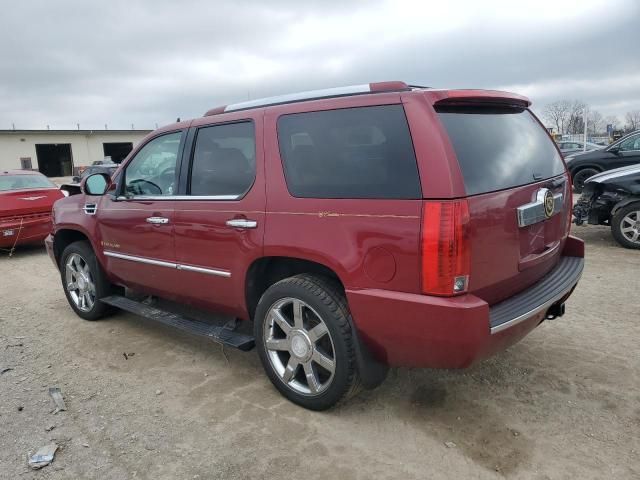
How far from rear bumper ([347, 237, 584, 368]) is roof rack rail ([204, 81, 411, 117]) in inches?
45.7

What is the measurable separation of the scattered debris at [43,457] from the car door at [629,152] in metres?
11.7

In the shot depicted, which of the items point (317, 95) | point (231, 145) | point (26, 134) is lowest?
point (231, 145)

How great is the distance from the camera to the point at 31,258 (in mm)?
8719

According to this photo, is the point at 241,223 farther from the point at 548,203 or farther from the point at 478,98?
the point at 548,203

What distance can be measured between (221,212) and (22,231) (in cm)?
701

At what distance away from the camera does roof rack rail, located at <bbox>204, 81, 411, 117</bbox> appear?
2859 mm

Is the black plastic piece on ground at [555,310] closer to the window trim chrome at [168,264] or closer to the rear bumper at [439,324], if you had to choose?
the rear bumper at [439,324]

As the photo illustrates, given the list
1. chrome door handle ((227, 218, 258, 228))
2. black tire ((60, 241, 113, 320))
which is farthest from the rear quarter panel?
black tire ((60, 241, 113, 320))

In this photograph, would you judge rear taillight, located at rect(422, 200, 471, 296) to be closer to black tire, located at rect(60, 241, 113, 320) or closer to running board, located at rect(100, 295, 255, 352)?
running board, located at rect(100, 295, 255, 352)

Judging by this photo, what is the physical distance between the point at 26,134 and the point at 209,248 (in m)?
40.9

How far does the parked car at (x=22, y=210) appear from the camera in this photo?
864cm

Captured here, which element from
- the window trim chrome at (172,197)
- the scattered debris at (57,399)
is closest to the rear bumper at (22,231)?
the window trim chrome at (172,197)

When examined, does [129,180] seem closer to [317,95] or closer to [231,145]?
[231,145]

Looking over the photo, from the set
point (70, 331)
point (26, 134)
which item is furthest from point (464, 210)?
point (26, 134)
